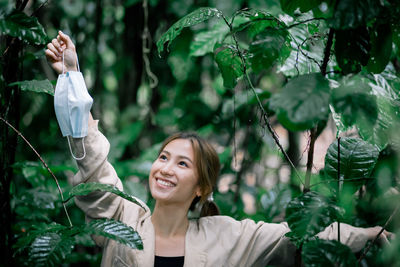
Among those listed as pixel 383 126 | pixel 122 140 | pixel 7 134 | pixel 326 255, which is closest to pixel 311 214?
pixel 326 255

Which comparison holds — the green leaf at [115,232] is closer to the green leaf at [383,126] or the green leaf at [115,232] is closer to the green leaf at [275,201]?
the green leaf at [383,126]

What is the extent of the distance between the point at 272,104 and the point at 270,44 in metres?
0.18

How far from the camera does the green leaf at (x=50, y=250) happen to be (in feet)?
2.75

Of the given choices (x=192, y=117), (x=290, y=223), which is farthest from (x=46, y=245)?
(x=192, y=117)

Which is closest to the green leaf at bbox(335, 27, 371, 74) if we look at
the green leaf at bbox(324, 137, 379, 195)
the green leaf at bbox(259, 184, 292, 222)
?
the green leaf at bbox(324, 137, 379, 195)

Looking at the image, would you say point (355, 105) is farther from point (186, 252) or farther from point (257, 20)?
point (186, 252)

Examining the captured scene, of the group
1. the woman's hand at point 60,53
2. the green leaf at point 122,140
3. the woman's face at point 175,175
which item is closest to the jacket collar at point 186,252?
the woman's face at point 175,175

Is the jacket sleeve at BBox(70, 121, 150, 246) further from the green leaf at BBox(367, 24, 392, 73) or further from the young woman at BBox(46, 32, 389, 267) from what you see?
the green leaf at BBox(367, 24, 392, 73)

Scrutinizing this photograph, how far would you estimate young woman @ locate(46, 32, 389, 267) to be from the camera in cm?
113

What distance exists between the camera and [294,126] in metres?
0.67

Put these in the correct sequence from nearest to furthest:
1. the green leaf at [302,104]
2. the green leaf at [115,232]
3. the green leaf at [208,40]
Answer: the green leaf at [302,104] → the green leaf at [115,232] → the green leaf at [208,40]

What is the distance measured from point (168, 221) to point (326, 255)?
0.61 metres

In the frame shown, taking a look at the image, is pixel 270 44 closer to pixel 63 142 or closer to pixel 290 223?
pixel 290 223

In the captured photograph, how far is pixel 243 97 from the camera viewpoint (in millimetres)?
2080
